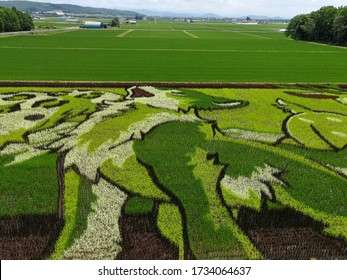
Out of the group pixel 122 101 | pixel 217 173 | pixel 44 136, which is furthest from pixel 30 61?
pixel 217 173

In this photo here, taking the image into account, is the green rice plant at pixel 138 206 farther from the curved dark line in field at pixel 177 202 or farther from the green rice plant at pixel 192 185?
the green rice plant at pixel 192 185

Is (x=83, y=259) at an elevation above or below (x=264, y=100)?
below

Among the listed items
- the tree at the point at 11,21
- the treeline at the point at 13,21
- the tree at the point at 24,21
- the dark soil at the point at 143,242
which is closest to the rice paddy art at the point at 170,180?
the dark soil at the point at 143,242

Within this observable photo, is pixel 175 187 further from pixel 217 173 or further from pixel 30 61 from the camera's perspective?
pixel 30 61

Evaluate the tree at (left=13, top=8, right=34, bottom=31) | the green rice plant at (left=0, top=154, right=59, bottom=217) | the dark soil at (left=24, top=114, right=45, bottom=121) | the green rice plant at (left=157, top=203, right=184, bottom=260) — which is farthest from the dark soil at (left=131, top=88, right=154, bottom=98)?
the tree at (left=13, top=8, right=34, bottom=31)

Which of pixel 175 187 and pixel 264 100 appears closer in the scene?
pixel 175 187

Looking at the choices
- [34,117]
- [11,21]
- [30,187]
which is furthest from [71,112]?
[11,21]

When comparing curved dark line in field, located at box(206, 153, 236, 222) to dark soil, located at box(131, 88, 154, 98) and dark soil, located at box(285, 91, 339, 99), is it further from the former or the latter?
dark soil, located at box(285, 91, 339, 99)

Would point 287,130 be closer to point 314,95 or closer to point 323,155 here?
point 323,155

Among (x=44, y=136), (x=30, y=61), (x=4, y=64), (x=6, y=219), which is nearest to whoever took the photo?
(x=6, y=219)
